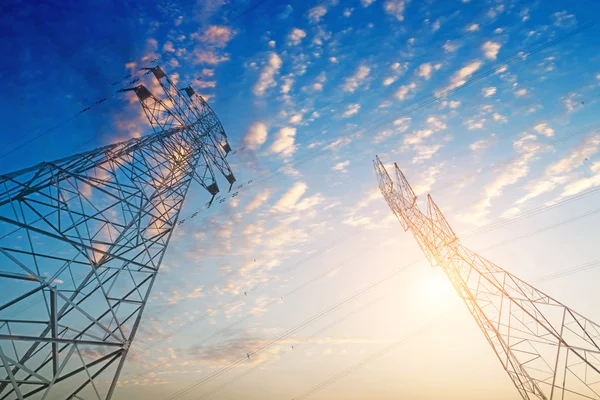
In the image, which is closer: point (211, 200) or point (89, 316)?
point (89, 316)

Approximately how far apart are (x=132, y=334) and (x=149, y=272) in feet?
7.51

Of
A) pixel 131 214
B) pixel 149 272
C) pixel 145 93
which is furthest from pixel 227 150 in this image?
pixel 149 272

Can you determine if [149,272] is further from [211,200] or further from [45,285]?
[211,200]

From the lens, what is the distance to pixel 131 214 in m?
10.8

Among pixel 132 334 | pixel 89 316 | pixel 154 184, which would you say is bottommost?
pixel 132 334

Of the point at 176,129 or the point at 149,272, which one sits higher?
the point at 176,129

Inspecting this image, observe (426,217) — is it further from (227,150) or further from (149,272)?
(149,272)

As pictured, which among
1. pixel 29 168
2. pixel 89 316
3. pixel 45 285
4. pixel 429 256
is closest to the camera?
pixel 45 285

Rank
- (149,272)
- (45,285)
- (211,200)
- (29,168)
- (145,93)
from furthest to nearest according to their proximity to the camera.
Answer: (211,200) < (145,93) < (149,272) < (29,168) < (45,285)

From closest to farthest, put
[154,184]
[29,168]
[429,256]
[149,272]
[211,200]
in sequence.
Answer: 1. [29,168]
2. [149,272]
3. [154,184]
4. [211,200]
5. [429,256]

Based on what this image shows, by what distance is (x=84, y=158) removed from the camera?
10.2 meters

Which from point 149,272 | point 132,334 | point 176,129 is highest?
point 176,129

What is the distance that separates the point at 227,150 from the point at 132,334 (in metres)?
14.3

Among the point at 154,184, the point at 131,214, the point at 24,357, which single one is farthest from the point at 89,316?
the point at 154,184
